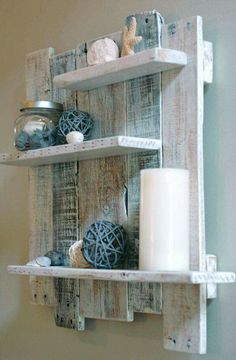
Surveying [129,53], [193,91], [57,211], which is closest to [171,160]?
[193,91]

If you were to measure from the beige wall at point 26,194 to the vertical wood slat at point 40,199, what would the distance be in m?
0.07

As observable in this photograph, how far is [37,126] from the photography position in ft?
5.06

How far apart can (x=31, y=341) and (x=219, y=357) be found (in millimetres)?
638

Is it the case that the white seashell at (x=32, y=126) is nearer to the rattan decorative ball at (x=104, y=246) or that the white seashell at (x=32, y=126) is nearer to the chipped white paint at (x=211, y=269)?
the rattan decorative ball at (x=104, y=246)

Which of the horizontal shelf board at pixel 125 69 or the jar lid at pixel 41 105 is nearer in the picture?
the horizontal shelf board at pixel 125 69

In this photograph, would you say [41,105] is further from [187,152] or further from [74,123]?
[187,152]

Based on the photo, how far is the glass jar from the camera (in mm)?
1533

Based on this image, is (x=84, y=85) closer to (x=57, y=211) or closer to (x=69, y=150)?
(x=69, y=150)

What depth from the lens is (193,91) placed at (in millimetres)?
1336

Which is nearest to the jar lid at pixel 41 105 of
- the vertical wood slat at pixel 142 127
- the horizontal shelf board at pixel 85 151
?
the horizontal shelf board at pixel 85 151

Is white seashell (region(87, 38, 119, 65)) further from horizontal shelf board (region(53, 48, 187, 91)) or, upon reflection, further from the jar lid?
the jar lid

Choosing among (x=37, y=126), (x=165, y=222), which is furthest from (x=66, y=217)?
(x=165, y=222)

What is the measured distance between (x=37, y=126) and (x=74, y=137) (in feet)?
0.48

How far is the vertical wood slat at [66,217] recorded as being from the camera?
1.55 meters
